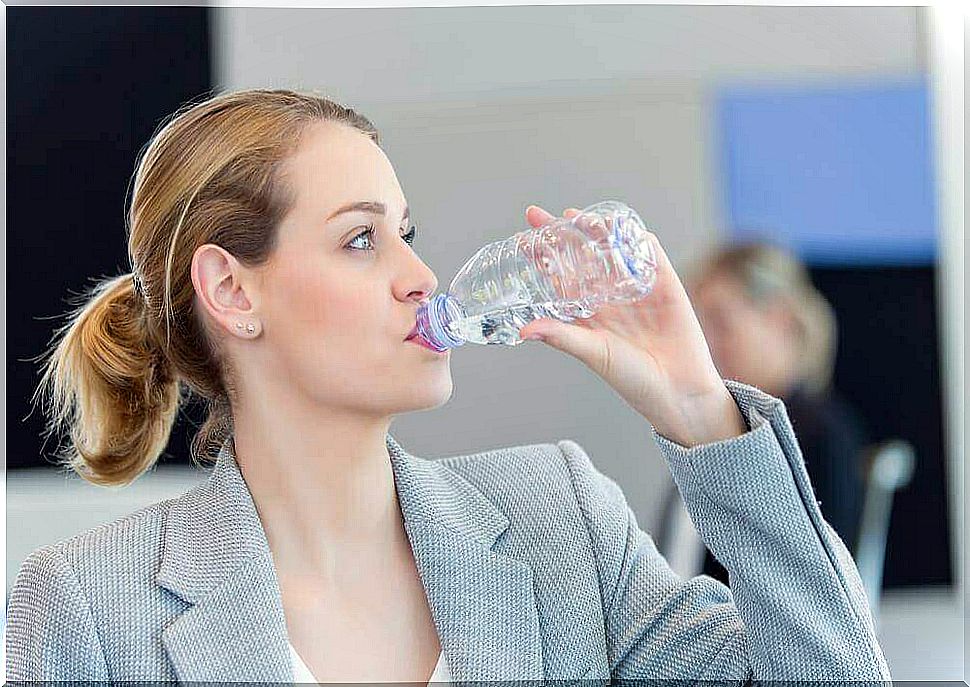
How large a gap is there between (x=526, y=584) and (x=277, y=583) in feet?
0.85

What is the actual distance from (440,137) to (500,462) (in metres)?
2.13

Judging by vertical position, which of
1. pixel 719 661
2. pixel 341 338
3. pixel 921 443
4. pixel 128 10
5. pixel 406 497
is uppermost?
pixel 128 10

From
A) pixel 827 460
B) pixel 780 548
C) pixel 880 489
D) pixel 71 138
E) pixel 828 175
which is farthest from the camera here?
pixel 828 175

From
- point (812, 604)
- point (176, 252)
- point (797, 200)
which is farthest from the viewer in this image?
point (797, 200)

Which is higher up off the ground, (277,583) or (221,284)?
(221,284)

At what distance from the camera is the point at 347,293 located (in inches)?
49.5

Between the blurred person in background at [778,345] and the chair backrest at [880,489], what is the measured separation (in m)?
0.57

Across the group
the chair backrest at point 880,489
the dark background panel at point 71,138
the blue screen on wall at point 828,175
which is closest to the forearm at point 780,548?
the dark background panel at point 71,138

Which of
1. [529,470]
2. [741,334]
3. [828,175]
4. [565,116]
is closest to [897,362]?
[828,175]

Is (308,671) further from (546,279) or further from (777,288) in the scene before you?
(777,288)

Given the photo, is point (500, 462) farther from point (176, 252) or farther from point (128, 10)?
point (128, 10)

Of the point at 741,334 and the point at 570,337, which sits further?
the point at 741,334

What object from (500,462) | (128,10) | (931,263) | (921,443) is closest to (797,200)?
(931,263)

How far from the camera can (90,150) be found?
245cm
